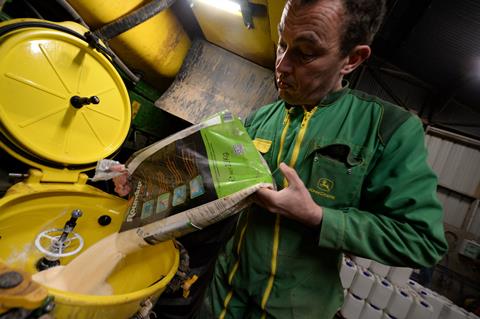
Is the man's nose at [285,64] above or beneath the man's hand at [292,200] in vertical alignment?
above

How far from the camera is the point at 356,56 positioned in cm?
87

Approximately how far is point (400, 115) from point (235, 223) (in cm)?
82

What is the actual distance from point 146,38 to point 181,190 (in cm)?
163

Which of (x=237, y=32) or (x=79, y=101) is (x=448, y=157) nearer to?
(x=237, y=32)

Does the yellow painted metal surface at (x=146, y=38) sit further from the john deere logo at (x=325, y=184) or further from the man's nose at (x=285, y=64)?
the john deere logo at (x=325, y=184)

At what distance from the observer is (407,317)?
128 inches

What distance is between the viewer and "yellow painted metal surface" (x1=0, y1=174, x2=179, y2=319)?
0.86 metres

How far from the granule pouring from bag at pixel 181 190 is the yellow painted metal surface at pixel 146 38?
3.96 feet

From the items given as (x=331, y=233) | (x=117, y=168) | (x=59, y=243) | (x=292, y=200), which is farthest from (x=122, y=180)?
(x=331, y=233)

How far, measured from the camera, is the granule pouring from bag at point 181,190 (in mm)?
690

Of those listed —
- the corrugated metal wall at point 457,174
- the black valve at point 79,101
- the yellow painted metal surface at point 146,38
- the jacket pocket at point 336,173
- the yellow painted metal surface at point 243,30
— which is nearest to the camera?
the jacket pocket at point 336,173

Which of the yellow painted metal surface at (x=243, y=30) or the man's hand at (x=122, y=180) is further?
the yellow painted metal surface at (x=243, y=30)

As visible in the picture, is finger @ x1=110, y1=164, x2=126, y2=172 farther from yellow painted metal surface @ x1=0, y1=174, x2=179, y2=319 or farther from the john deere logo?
the john deere logo

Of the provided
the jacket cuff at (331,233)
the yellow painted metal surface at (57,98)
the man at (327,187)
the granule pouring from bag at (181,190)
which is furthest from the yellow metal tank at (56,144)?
the jacket cuff at (331,233)
